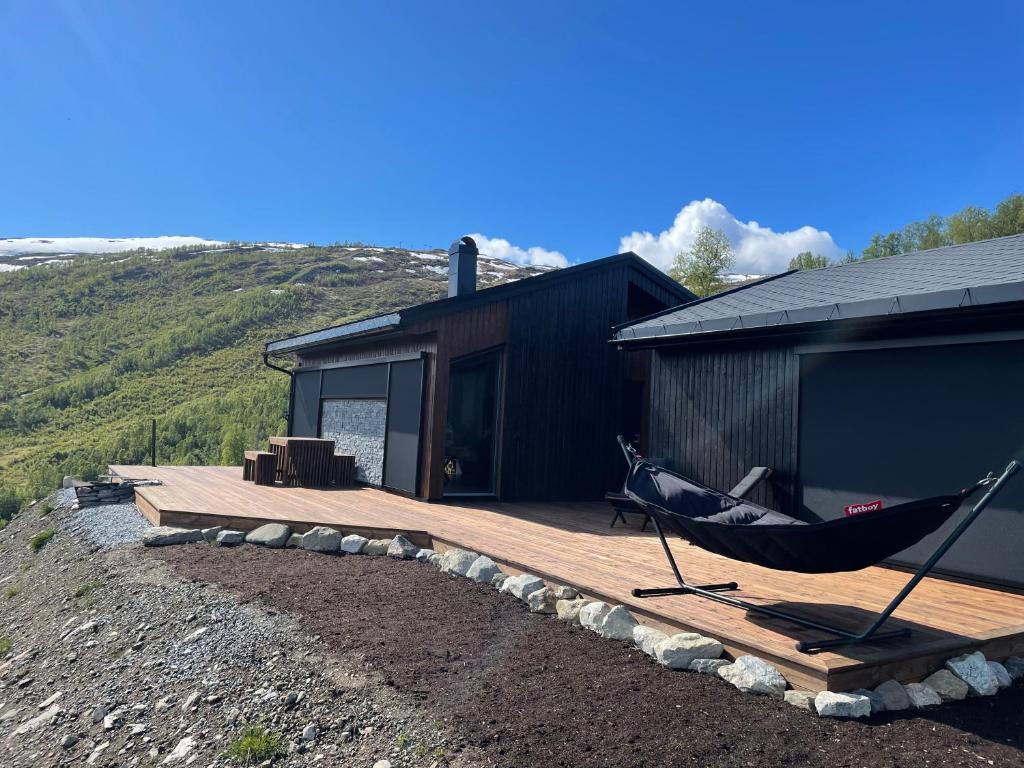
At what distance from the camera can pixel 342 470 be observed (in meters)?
9.50

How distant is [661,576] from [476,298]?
456 centimetres

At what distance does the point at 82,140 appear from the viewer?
77.2ft

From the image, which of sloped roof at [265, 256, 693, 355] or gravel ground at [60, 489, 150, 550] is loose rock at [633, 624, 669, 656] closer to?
sloped roof at [265, 256, 693, 355]

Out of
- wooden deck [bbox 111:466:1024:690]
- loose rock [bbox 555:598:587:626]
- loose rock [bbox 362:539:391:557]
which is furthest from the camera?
loose rock [bbox 362:539:391:557]

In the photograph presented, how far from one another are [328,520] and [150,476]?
5.02m

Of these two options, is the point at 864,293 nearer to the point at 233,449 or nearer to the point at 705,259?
the point at 233,449

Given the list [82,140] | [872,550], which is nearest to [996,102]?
[872,550]

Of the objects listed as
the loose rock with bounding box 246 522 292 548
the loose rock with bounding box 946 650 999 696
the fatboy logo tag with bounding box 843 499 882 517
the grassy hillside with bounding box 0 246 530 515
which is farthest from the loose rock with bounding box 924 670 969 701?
the grassy hillside with bounding box 0 246 530 515

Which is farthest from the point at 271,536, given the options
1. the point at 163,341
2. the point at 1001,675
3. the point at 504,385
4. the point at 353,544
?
the point at 163,341

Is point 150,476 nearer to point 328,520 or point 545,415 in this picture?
point 328,520

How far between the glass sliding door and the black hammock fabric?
449 centimetres

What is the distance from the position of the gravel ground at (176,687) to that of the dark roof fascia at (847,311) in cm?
386

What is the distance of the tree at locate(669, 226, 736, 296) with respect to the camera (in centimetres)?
2948

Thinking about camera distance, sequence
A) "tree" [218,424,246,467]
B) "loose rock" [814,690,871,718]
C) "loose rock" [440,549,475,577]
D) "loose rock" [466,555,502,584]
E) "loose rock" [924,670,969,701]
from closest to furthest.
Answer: "loose rock" [814,690,871,718] < "loose rock" [924,670,969,701] < "loose rock" [466,555,502,584] < "loose rock" [440,549,475,577] < "tree" [218,424,246,467]
